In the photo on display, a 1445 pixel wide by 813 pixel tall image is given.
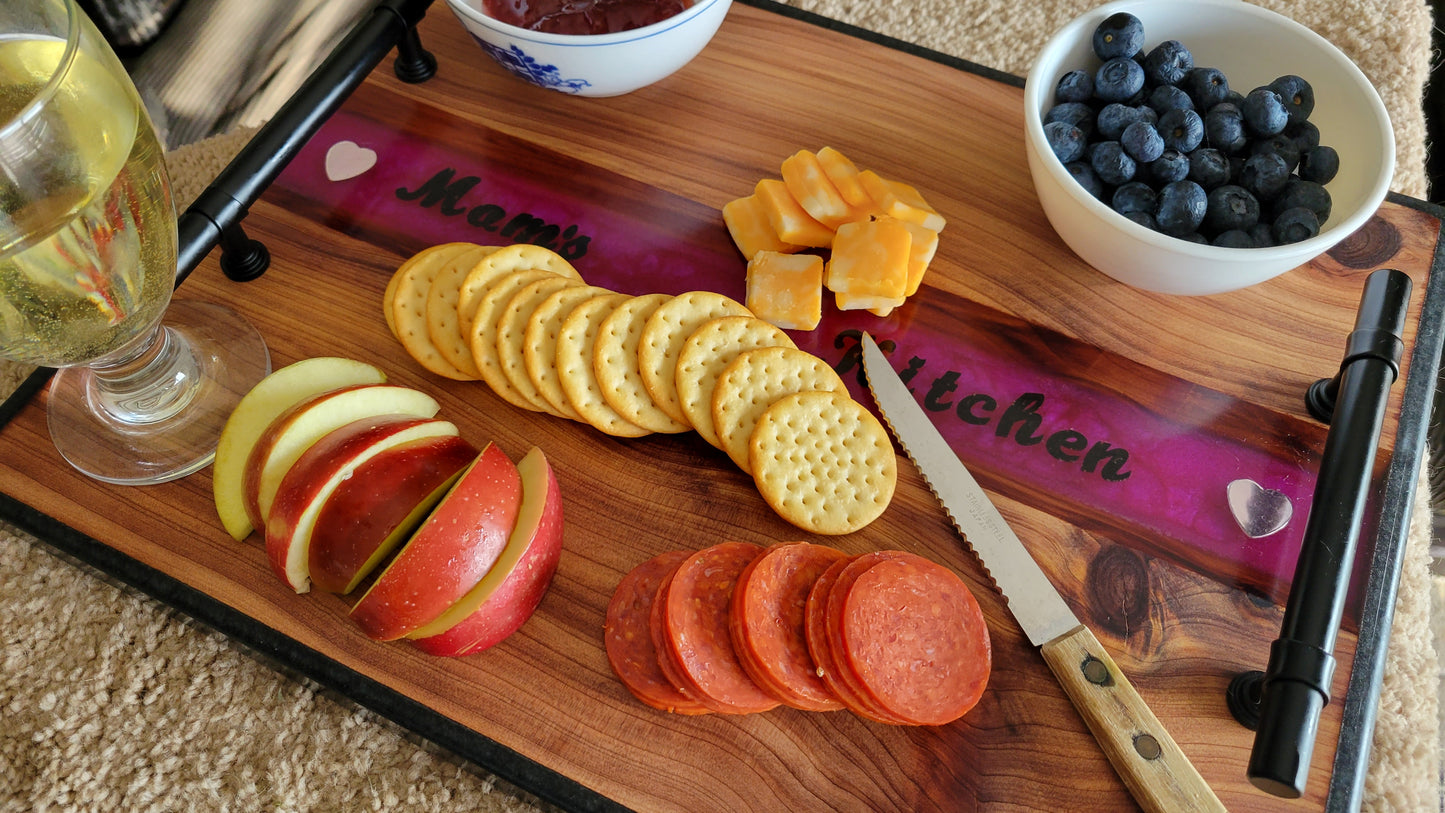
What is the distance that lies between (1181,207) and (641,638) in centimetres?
69

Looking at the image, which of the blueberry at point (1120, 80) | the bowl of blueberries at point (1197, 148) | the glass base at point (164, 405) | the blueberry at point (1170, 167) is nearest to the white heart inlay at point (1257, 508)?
the bowl of blueberries at point (1197, 148)

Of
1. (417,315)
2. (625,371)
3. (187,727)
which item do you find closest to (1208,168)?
(625,371)

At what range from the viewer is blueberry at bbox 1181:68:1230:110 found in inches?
42.5

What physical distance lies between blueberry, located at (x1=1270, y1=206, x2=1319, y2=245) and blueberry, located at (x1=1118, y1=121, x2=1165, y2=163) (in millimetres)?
138

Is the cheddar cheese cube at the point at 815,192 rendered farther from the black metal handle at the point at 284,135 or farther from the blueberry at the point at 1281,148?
the black metal handle at the point at 284,135

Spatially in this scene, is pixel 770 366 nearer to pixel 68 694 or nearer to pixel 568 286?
pixel 568 286

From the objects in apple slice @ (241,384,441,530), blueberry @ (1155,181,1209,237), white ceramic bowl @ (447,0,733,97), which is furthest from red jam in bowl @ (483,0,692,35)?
blueberry @ (1155,181,1209,237)

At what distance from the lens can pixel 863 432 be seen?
3.30 ft

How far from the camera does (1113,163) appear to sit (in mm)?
1040

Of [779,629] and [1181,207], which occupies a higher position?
[1181,207]

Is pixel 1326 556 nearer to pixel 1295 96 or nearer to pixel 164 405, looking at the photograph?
pixel 1295 96

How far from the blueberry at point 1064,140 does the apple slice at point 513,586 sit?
630 mm

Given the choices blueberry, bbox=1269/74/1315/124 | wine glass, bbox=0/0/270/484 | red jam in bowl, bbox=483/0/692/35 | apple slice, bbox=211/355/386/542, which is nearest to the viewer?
wine glass, bbox=0/0/270/484

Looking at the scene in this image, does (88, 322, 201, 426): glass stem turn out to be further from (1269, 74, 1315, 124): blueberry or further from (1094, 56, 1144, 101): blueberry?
(1269, 74, 1315, 124): blueberry
